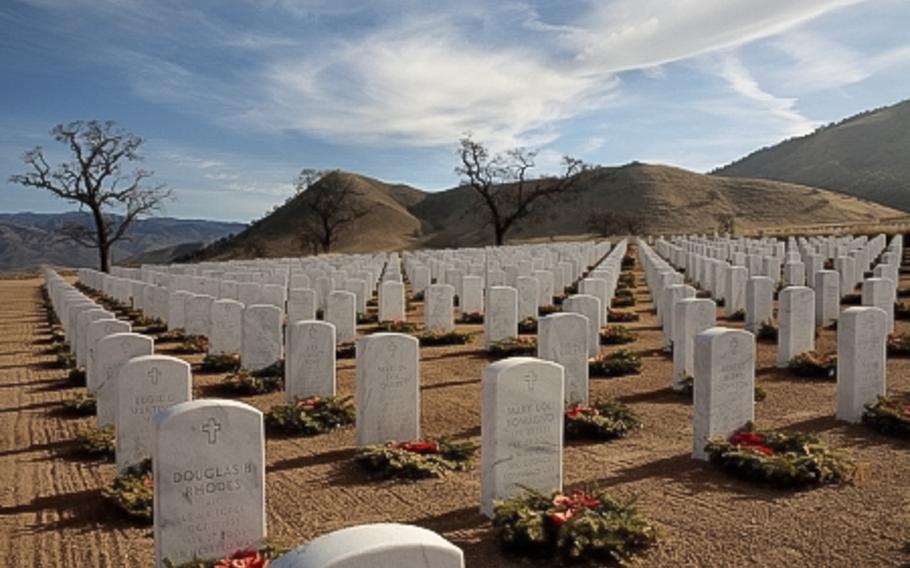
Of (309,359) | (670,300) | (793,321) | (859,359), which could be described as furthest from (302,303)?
(859,359)

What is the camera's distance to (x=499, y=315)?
52.9ft

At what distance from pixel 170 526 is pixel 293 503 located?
5.96 ft

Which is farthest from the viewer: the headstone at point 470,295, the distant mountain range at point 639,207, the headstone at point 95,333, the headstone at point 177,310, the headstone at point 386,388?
the distant mountain range at point 639,207

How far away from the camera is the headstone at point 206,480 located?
19.0 feet

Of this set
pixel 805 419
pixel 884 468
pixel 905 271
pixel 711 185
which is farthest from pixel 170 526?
pixel 711 185

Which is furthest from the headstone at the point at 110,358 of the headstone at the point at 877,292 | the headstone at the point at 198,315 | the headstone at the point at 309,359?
the headstone at the point at 877,292

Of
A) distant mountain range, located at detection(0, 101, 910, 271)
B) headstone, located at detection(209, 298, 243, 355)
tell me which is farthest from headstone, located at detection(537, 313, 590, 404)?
distant mountain range, located at detection(0, 101, 910, 271)

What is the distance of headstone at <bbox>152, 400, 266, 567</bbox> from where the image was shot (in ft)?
19.0

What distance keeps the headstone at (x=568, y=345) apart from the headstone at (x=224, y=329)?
7244mm

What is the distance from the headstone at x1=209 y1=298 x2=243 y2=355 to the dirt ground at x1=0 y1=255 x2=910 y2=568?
11.8 ft

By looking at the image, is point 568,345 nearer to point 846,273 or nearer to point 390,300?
point 390,300

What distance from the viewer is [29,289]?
43.3 meters

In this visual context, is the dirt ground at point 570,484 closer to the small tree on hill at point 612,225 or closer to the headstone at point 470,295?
the headstone at point 470,295

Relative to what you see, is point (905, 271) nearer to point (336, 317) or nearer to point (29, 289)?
point (336, 317)
